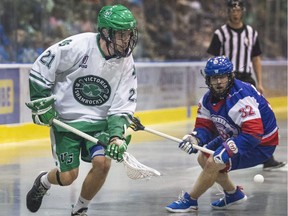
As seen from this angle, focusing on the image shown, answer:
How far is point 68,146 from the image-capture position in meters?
6.85

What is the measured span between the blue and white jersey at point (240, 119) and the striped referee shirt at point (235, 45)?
2935mm

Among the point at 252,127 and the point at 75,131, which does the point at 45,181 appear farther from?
the point at 252,127

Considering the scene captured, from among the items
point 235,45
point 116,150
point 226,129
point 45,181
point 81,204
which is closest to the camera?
point 116,150

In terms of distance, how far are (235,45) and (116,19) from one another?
3988 millimetres

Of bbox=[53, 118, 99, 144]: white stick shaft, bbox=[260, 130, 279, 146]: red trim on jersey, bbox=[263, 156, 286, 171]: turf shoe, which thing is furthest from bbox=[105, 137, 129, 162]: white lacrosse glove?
bbox=[263, 156, 286, 171]: turf shoe

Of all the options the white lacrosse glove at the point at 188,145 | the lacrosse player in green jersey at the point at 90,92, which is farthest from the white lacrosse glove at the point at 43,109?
the white lacrosse glove at the point at 188,145

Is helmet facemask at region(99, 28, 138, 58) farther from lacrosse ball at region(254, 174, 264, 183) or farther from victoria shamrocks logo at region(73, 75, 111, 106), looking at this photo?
lacrosse ball at region(254, 174, 264, 183)

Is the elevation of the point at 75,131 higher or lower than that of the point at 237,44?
higher

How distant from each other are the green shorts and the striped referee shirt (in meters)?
3.83

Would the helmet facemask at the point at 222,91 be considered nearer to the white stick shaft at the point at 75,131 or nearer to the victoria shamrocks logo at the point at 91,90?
the victoria shamrocks logo at the point at 91,90

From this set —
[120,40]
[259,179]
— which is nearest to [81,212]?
[120,40]

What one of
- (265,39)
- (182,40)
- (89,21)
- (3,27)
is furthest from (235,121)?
(265,39)

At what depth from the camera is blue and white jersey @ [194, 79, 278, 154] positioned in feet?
23.7

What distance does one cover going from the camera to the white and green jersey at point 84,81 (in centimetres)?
672
